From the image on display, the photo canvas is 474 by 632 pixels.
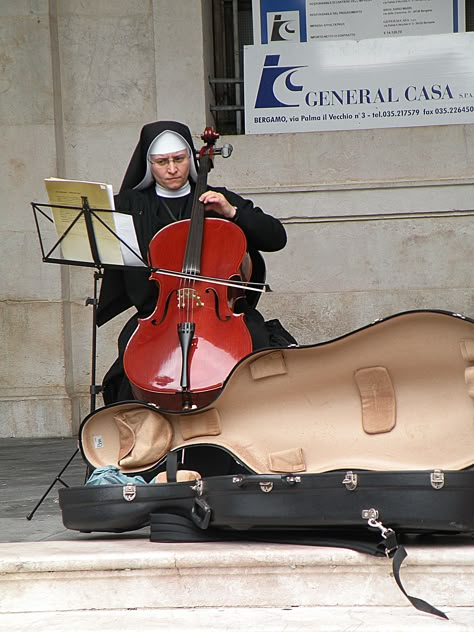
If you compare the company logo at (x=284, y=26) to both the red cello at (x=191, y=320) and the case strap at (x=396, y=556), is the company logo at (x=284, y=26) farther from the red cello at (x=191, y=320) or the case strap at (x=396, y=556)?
the case strap at (x=396, y=556)

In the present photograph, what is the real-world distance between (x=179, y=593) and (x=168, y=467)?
0.43 metres

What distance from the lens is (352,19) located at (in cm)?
621

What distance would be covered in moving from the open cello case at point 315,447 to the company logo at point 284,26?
367 centimetres

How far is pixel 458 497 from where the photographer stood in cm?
243

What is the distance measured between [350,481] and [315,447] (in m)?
0.47

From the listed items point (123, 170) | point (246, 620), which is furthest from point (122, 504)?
point (123, 170)

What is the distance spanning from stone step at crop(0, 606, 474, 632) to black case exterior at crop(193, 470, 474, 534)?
0.21 m

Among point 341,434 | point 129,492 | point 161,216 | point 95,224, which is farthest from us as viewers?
point 161,216

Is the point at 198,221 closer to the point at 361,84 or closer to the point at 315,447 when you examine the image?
the point at 315,447

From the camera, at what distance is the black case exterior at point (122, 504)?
8.89ft

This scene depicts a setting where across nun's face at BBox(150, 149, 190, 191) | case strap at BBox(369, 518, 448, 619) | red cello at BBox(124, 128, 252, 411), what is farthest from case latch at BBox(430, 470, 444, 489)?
nun's face at BBox(150, 149, 190, 191)

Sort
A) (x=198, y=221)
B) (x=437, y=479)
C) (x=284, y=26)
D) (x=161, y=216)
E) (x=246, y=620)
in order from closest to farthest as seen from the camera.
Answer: (x=246, y=620)
(x=437, y=479)
(x=198, y=221)
(x=161, y=216)
(x=284, y=26)

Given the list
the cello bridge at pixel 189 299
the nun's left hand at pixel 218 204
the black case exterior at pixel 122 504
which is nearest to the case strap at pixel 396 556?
the black case exterior at pixel 122 504

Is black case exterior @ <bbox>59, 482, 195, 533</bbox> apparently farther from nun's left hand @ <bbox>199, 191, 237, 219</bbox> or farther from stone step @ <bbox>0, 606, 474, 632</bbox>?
nun's left hand @ <bbox>199, 191, 237, 219</bbox>
